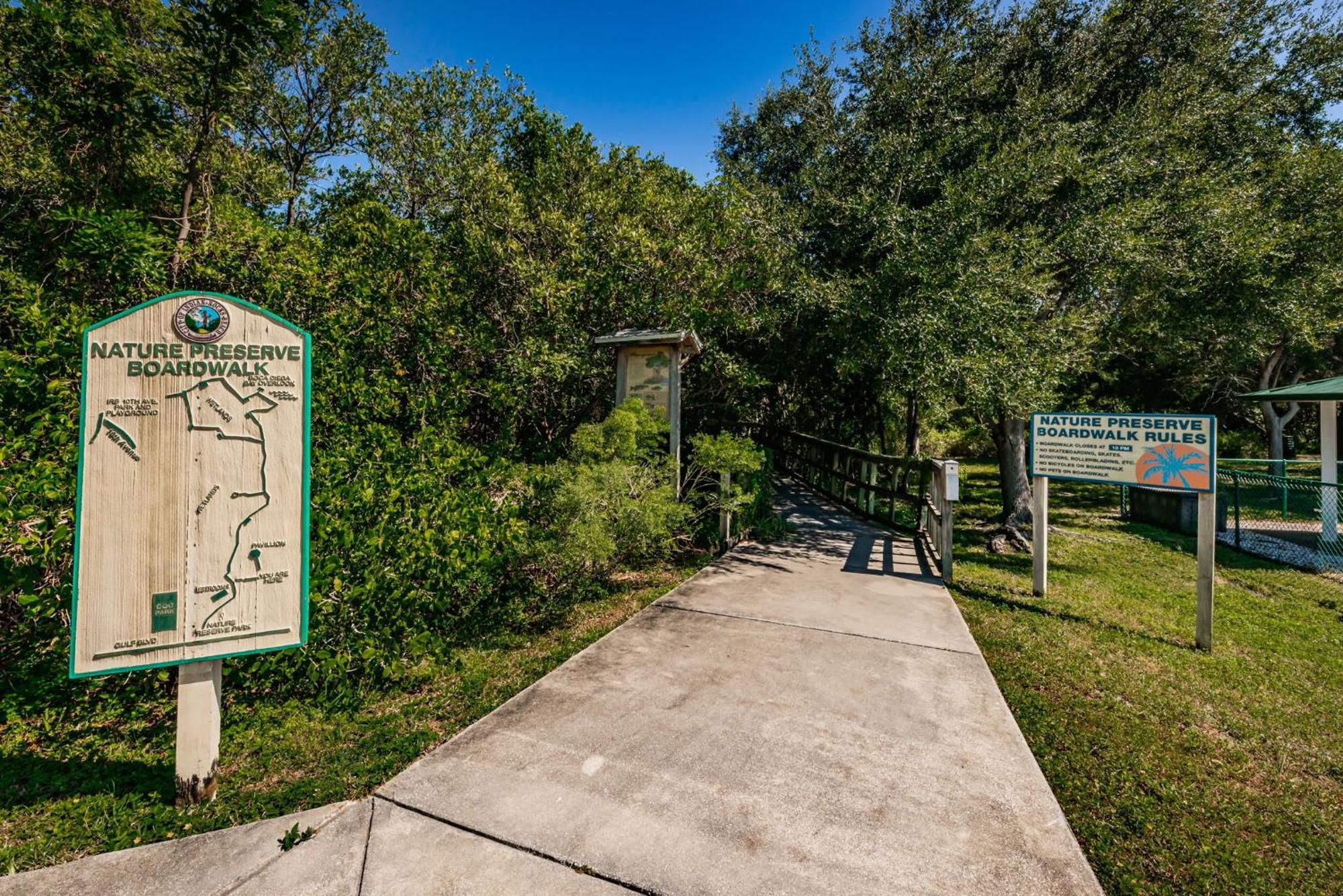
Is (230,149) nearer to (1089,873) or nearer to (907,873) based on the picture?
(907,873)

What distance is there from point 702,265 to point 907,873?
25.2 feet

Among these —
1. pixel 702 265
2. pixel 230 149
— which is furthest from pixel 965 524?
pixel 230 149

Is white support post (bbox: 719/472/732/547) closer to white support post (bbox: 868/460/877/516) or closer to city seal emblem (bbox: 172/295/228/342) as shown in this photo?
white support post (bbox: 868/460/877/516)

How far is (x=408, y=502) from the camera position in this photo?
12.6 ft

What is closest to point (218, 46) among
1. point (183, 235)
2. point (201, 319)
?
point (183, 235)

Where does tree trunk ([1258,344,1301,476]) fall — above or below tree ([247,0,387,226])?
below

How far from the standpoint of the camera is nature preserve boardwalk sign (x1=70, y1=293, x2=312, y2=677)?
2371 mm

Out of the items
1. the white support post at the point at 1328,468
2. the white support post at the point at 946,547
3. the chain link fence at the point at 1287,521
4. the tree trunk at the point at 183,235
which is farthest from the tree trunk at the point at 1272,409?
the tree trunk at the point at 183,235

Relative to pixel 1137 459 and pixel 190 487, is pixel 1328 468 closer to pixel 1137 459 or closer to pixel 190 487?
pixel 1137 459

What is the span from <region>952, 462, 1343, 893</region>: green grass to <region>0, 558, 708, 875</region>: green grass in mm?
3476

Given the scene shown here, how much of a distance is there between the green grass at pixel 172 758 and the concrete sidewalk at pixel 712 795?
174 millimetres

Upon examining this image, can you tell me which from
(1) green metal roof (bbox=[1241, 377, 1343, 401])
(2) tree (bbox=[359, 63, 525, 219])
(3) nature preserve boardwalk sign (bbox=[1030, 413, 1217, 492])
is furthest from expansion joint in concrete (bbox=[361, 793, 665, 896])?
(1) green metal roof (bbox=[1241, 377, 1343, 401])

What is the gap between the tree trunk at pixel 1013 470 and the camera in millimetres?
9469

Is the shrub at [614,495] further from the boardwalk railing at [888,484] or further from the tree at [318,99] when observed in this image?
the tree at [318,99]
